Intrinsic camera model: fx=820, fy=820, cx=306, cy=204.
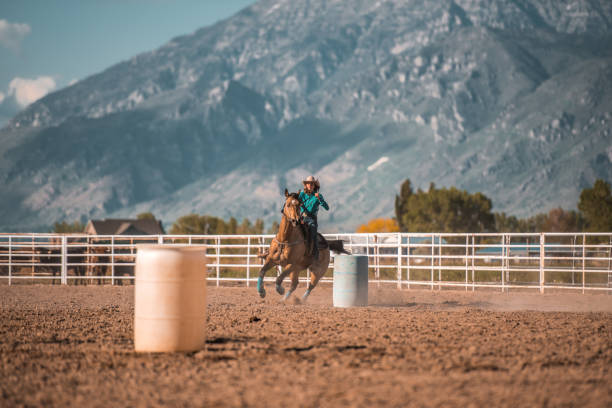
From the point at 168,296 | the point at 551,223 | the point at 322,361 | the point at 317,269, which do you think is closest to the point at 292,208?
the point at 317,269

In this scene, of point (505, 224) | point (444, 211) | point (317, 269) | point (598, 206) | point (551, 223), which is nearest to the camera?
point (317, 269)

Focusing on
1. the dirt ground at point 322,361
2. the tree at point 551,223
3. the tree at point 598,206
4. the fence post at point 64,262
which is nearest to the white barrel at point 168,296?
the dirt ground at point 322,361

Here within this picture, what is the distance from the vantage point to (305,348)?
9.01m

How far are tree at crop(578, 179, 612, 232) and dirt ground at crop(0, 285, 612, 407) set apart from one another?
7999 centimetres

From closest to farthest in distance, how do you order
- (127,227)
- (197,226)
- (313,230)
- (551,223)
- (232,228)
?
(313,230) < (127,227) < (232,228) < (197,226) < (551,223)

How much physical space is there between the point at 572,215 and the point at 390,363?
128 m

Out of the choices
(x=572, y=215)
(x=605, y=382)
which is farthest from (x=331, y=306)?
(x=572, y=215)

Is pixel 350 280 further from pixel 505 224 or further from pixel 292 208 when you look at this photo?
pixel 505 224

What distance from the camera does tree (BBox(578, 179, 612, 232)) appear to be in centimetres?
8919

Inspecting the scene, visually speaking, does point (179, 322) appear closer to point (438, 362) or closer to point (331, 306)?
point (438, 362)

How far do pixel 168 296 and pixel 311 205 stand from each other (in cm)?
688

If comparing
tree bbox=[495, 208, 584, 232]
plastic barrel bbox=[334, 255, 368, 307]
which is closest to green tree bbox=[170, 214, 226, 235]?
tree bbox=[495, 208, 584, 232]

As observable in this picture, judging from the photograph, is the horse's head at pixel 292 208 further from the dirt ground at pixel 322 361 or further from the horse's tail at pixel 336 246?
the horse's tail at pixel 336 246

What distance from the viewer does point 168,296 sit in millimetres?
8469
